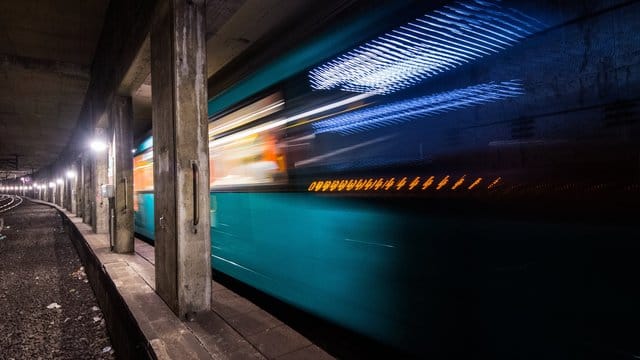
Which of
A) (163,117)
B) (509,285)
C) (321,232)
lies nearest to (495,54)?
(509,285)

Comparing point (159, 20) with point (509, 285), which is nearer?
point (509, 285)

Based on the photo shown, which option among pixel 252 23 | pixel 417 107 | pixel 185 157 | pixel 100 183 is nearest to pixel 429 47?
pixel 417 107

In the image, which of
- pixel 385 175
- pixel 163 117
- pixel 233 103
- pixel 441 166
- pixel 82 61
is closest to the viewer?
pixel 441 166

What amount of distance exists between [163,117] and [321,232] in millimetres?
2060

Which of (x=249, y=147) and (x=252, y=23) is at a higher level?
(x=252, y=23)

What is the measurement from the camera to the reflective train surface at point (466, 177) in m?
1.63

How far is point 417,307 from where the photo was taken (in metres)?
2.52

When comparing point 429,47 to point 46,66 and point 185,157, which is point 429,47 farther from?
point 46,66

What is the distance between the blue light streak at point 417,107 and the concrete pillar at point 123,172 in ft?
15.8

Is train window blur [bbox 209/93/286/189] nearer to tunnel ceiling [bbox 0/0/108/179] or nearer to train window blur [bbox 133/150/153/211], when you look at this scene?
train window blur [bbox 133/150/153/211]

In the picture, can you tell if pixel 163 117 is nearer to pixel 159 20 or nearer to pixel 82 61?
pixel 159 20

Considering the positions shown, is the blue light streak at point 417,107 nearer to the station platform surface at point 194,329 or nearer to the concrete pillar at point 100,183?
the station platform surface at point 194,329

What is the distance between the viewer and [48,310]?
17.5 ft

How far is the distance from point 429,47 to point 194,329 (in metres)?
3.04
